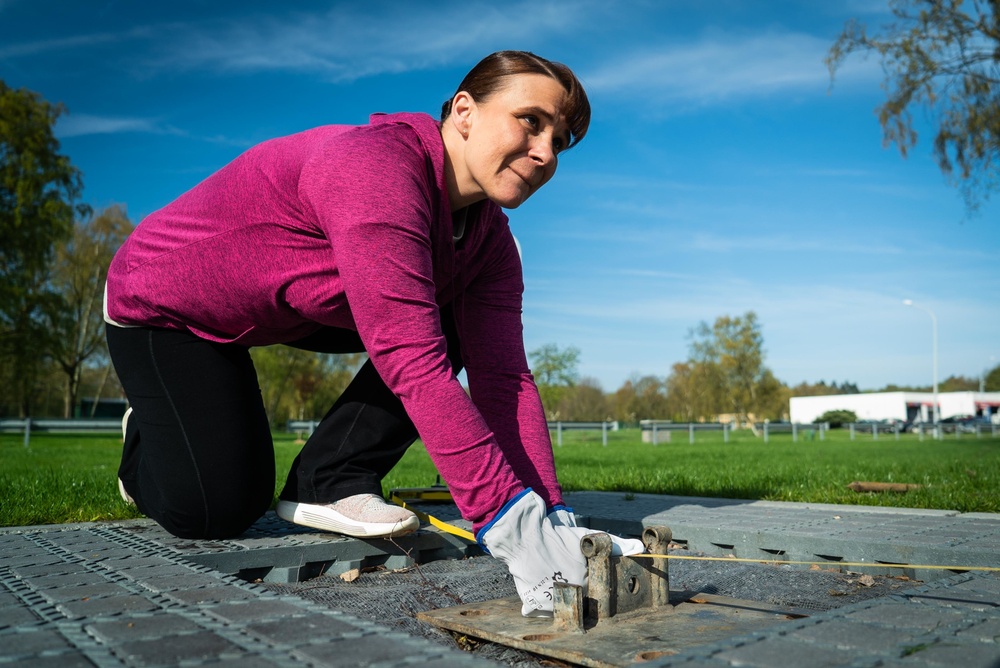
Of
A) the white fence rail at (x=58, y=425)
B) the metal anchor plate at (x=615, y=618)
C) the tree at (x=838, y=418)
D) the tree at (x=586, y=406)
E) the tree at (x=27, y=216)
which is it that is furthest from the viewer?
the tree at (x=586, y=406)

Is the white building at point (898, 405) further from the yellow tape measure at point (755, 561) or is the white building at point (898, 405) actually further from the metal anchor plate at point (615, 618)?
the metal anchor plate at point (615, 618)

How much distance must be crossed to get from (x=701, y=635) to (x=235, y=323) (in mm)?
1712

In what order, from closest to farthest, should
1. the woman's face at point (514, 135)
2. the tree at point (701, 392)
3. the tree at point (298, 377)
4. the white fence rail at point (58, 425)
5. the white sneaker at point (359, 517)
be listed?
1. the woman's face at point (514, 135)
2. the white sneaker at point (359, 517)
3. the white fence rail at point (58, 425)
4. the tree at point (298, 377)
5. the tree at point (701, 392)

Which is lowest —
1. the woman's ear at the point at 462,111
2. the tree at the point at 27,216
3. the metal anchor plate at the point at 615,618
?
the metal anchor plate at the point at 615,618

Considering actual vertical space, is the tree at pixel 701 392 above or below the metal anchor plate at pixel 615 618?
above

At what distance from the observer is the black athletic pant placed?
2639mm

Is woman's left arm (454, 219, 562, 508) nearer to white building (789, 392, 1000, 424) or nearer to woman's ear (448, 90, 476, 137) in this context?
woman's ear (448, 90, 476, 137)

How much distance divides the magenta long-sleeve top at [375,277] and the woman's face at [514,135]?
121mm

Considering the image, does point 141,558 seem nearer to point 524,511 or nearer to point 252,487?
point 252,487

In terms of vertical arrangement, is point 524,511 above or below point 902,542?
above

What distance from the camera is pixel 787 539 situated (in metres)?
2.88

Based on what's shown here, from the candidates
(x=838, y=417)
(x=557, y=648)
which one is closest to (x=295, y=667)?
(x=557, y=648)

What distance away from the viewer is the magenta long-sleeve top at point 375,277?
6.19 ft

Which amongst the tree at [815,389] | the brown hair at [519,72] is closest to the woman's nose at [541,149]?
the brown hair at [519,72]
